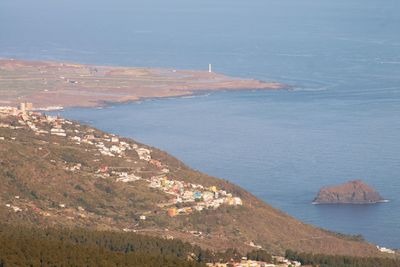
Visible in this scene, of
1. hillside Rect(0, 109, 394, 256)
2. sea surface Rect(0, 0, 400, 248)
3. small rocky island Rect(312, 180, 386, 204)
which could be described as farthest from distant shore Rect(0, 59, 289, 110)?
hillside Rect(0, 109, 394, 256)

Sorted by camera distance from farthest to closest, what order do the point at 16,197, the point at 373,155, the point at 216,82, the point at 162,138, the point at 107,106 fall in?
the point at 216,82 < the point at 107,106 < the point at 162,138 < the point at 373,155 < the point at 16,197

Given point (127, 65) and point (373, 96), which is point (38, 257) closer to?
point (373, 96)

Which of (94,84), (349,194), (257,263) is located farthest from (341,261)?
(94,84)

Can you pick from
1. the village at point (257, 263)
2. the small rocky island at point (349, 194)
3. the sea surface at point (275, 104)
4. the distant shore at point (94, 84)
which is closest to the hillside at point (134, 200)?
the village at point (257, 263)

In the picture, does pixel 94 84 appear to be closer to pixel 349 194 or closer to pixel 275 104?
pixel 275 104

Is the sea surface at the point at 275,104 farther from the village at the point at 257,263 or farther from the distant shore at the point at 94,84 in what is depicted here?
the village at the point at 257,263

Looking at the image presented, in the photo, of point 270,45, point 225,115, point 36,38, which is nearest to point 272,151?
point 225,115

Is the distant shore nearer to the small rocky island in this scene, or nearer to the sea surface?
the sea surface
